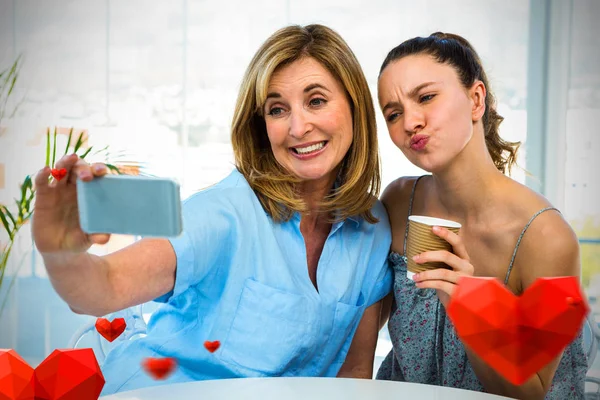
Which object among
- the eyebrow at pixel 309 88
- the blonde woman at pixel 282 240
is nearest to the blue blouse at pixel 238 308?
the blonde woman at pixel 282 240

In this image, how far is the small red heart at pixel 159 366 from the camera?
151 centimetres

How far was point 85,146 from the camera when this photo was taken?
4.43 metres

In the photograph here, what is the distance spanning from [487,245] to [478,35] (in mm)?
2763

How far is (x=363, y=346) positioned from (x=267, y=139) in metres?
0.62

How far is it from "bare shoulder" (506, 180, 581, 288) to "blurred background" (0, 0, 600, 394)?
262cm

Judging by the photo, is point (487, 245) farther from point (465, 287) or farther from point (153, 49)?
point (153, 49)

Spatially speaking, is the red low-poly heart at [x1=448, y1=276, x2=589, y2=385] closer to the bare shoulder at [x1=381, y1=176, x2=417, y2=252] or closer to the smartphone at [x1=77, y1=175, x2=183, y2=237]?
the smartphone at [x1=77, y1=175, x2=183, y2=237]

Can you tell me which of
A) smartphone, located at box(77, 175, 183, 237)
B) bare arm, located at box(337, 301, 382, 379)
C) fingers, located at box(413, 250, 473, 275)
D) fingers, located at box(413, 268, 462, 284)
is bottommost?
bare arm, located at box(337, 301, 382, 379)

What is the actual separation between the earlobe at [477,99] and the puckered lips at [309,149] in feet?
1.31

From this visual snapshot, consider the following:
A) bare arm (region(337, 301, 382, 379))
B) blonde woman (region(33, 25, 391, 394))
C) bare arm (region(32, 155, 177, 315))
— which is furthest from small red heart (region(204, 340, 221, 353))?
bare arm (region(337, 301, 382, 379))

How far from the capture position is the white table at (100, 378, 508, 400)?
3.86 ft

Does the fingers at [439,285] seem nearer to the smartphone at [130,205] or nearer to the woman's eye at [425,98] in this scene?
the woman's eye at [425,98]

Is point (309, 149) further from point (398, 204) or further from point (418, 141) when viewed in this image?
point (398, 204)

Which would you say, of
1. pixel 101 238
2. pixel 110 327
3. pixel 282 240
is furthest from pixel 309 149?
pixel 101 238
